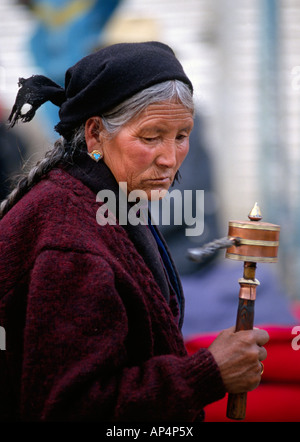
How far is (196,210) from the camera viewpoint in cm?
481

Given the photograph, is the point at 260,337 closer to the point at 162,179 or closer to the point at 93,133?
the point at 162,179

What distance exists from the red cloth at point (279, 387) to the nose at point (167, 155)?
1.56 metres

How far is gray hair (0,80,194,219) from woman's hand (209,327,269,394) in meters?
0.72

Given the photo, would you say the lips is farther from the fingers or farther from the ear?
the fingers

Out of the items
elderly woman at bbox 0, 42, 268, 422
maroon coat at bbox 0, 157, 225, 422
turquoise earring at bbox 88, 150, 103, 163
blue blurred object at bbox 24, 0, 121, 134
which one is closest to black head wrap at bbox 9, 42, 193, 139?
elderly woman at bbox 0, 42, 268, 422

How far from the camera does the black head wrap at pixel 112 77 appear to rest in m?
1.69

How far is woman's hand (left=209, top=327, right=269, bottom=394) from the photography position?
1624mm

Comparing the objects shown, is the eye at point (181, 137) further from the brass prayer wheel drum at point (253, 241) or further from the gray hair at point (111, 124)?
the brass prayer wheel drum at point (253, 241)

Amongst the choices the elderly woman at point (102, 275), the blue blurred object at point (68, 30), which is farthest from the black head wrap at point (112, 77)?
the blue blurred object at point (68, 30)

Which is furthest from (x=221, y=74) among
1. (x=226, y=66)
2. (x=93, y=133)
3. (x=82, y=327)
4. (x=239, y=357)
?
(x=82, y=327)

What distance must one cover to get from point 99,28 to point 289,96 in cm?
209

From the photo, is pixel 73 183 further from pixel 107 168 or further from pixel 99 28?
pixel 99 28

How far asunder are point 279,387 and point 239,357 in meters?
1.62
